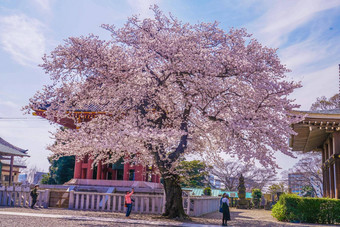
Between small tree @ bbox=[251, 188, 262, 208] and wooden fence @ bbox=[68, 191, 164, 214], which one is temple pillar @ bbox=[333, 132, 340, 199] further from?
small tree @ bbox=[251, 188, 262, 208]

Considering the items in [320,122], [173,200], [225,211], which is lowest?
[225,211]

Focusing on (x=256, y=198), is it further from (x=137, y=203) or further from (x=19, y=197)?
(x=19, y=197)

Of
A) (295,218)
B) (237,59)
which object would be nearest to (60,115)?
(237,59)

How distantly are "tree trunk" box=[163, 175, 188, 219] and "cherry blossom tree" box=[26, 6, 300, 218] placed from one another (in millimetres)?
46

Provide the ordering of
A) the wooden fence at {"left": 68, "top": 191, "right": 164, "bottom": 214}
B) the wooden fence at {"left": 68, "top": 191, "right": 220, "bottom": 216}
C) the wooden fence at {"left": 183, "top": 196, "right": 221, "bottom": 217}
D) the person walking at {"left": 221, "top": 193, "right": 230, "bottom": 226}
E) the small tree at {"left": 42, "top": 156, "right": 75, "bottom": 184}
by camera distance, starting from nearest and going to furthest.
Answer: the person walking at {"left": 221, "top": 193, "right": 230, "bottom": 226}, the wooden fence at {"left": 183, "top": 196, "right": 221, "bottom": 217}, the wooden fence at {"left": 68, "top": 191, "right": 220, "bottom": 216}, the wooden fence at {"left": 68, "top": 191, "right": 164, "bottom": 214}, the small tree at {"left": 42, "top": 156, "right": 75, "bottom": 184}

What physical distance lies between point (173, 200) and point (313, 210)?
22.9ft

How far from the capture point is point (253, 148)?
14.1 metres

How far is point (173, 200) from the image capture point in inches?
608

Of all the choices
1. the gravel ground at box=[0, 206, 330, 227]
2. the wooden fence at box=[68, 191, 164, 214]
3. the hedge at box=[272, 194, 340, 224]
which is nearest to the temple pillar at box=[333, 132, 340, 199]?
the hedge at box=[272, 194, 340, 224]

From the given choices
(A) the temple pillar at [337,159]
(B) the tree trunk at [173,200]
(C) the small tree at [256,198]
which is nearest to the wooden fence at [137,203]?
(B) the tree trunk at [173,200]

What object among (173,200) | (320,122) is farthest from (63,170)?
(320,122)

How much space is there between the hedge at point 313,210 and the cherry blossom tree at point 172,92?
3.92m

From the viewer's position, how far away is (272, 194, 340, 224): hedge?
15906 mm

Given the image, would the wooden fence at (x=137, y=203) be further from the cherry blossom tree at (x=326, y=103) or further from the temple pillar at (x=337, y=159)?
the cherry blossom tree at (x=326, y=103)
